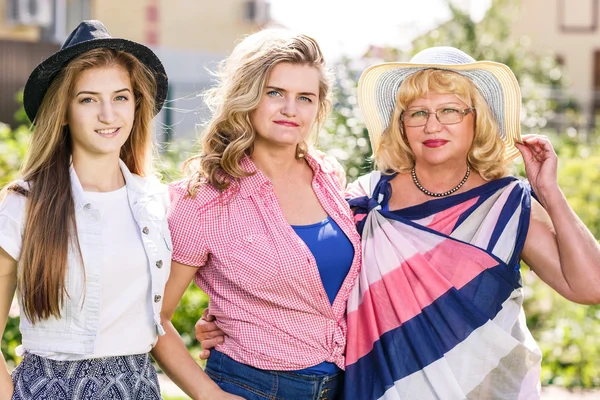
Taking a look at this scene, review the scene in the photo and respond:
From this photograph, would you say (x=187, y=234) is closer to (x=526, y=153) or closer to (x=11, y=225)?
(x=11, y=225)

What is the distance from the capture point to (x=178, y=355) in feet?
10.5

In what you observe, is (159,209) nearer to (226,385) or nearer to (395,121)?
(226,385)

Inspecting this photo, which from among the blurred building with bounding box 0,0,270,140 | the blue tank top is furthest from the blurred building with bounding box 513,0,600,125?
the blue tank top

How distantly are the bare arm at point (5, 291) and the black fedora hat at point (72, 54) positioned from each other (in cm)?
56

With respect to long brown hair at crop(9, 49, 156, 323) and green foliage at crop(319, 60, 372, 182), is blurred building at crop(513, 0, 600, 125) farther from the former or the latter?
long brown hair at crop(9, 49, 156, 323)

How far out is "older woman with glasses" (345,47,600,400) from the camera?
3.17 meters

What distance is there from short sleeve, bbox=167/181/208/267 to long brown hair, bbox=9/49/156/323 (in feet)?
0.74

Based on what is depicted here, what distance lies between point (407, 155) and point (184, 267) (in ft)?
3.20

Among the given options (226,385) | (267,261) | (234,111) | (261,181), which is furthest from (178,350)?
(234,111)

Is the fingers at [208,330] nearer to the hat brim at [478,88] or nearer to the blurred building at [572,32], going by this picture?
the hat brim at [478,88]

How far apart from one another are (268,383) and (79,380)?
0.65m

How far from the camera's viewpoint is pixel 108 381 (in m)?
2.90

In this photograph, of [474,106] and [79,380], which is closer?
[79,380]

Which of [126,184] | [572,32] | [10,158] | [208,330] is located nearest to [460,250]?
[208,330]
